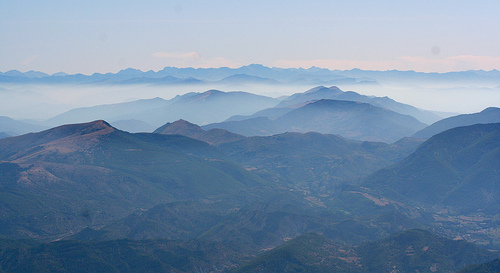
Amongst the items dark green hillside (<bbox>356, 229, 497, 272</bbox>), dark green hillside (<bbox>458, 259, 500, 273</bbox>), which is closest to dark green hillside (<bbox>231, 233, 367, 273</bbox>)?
dark green hillside (<bbox>356, 229, 497, 272</bbox>)

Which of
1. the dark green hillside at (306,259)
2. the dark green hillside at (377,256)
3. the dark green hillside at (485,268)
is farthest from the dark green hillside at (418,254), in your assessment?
the dark green hillside at (485,268)

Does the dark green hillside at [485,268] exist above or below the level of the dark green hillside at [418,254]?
above

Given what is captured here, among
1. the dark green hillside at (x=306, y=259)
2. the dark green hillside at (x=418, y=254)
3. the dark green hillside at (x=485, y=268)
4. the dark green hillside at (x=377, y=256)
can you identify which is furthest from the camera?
the dark green hillside at (x=418, y=254)

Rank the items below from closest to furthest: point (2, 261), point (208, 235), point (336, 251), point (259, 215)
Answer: point (2, 261) < point (336, 251) < point (208, 235) < point (259, 215)

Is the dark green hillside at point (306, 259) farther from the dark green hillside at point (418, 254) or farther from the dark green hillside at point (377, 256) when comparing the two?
the dark green hillside at point (418, 254)

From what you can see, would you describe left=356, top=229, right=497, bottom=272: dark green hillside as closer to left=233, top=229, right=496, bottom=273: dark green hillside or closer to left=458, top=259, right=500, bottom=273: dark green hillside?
left=233, top=229, right=496, bottom=273: dark green hillside

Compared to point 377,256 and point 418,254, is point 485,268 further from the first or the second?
point 377,256

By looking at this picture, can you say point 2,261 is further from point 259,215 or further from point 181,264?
point 259,215

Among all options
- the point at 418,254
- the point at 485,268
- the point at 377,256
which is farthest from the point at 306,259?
the point at 485,268

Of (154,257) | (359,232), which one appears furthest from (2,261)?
(359,232)
